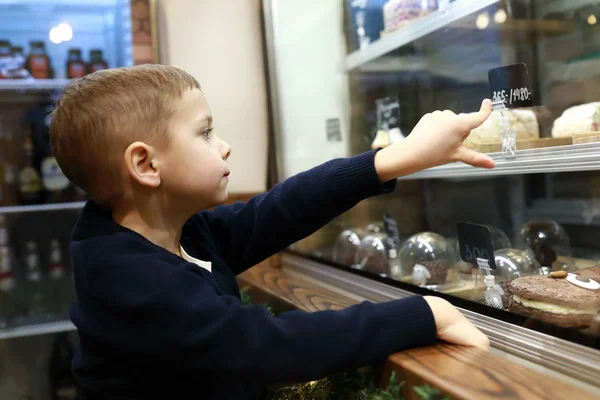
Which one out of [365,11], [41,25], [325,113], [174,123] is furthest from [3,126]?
[174,123]

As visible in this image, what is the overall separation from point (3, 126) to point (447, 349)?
2.48 metres

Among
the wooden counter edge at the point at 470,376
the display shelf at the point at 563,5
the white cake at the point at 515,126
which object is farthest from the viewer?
the display shelf at the point at 563,5

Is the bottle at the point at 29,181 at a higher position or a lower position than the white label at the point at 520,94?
lower

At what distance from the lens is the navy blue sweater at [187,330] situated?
2.59ft

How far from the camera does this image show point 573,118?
1211 mm

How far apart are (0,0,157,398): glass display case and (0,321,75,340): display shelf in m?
0.05

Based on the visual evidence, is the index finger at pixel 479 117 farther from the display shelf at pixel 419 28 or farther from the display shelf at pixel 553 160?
the display shelf at pixel 419 28

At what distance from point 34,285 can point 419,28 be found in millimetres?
2092

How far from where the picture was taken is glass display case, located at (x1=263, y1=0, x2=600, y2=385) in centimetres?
98

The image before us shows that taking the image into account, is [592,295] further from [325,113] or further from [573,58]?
[325,113]

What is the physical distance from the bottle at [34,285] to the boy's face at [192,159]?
6.41ft

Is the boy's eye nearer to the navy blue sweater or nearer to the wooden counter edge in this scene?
the navy blue sweater

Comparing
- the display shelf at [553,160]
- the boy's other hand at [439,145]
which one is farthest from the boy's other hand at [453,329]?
the display shelf at [553,160]

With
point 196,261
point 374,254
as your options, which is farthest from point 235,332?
point 374,254
